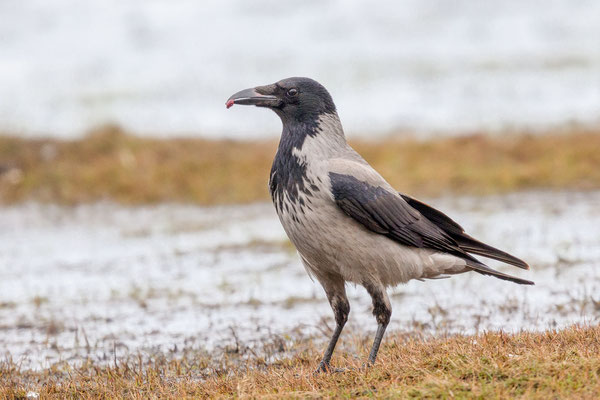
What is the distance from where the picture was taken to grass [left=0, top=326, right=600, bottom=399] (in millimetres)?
3783

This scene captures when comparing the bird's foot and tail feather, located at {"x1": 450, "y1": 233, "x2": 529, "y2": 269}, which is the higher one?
tail feather, located at {"x1": 450, "y1": 233, "x2": 529, "y2": 269}

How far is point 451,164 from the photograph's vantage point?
1335cm

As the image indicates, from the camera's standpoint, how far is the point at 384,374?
419 centimetres

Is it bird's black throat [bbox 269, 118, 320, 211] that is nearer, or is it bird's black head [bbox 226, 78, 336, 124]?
bird's black throat [bbox 269, 118, 320, 211]

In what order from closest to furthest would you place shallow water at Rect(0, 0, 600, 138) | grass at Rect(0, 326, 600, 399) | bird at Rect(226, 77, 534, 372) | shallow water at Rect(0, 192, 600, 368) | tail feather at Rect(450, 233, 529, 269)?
grass at Rect(0, 326, 600, 399)
bird at Rect(226, 77, 534, 372)
tail feather at Rect(450, 233, 529, 269)
shallow water at Rect(0, 192, 600, 368)
shallow water at Rect(0, 0, 600, 138)

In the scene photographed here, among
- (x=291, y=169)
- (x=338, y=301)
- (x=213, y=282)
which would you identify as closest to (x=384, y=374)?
(x=338, y=301)

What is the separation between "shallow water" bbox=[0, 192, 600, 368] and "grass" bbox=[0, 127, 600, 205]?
443mm

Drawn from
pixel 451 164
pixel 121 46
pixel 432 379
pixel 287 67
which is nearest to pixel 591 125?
pixel 451 164

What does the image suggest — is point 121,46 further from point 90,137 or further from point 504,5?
point 504,5

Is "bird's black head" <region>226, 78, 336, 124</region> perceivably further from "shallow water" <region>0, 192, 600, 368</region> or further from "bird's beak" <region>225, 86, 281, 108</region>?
"shallow water" <region>0, 192, 600, 368</region>

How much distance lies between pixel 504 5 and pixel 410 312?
81.0 ft

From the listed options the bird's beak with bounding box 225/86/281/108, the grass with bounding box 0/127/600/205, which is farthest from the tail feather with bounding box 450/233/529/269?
the grass with bounding box 0/127/600/205

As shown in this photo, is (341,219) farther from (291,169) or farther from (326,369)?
(326,369)

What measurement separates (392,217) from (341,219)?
15.0 inches
